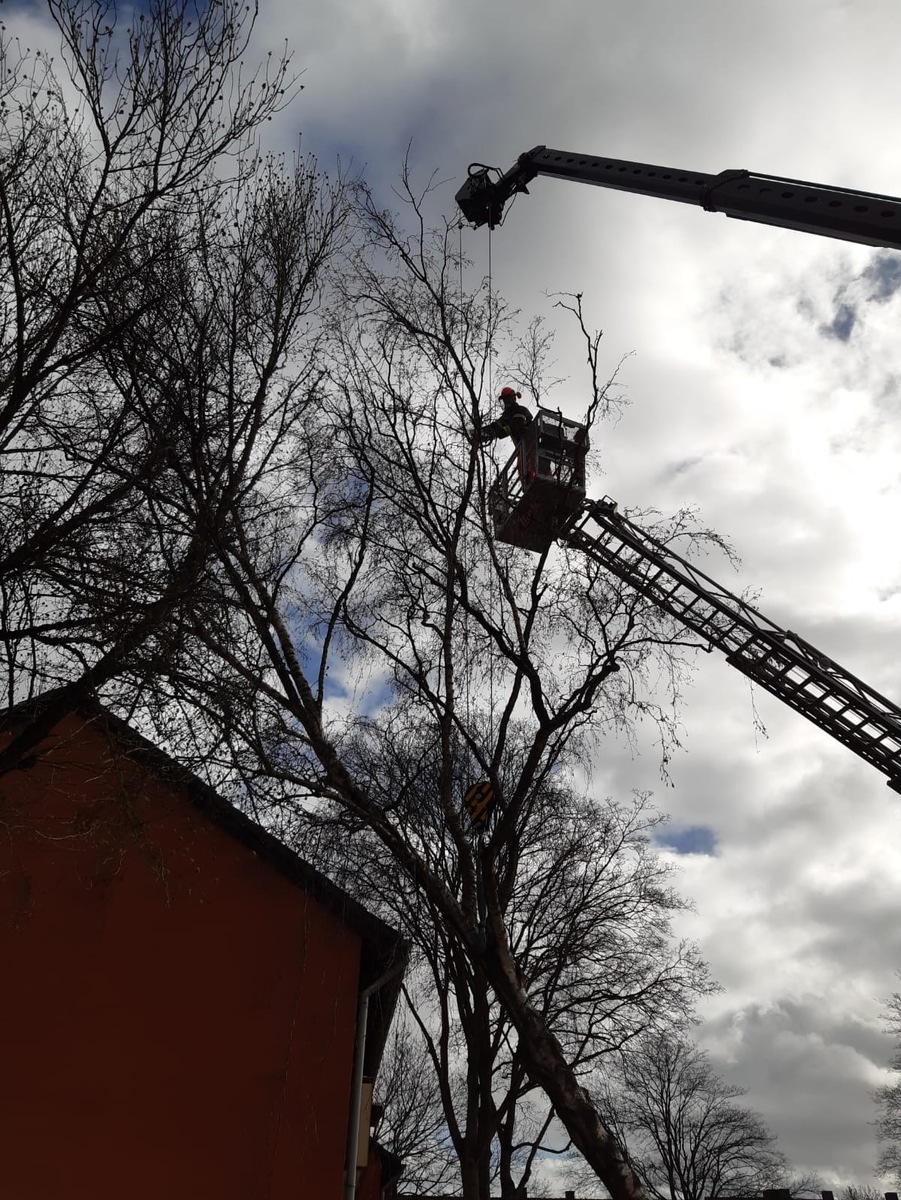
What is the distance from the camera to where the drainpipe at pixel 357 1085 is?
33.0 ft

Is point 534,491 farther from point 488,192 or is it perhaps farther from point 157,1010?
point 157,1010

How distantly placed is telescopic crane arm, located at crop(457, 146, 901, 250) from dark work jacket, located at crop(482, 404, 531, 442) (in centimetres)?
271

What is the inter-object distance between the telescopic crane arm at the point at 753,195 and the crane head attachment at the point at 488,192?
14 cm

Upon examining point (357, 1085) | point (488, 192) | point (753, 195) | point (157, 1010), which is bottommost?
point (357, 1085)

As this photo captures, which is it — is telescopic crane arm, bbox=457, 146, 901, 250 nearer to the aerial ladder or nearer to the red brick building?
the aerial ladder

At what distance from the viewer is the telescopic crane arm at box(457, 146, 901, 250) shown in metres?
6.62

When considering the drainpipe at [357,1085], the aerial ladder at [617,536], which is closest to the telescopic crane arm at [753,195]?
the aerial ladder at [617,536]

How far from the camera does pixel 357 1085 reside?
35.2 feet

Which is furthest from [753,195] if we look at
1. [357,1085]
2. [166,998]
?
[357,1085]

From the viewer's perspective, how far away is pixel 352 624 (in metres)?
9.86

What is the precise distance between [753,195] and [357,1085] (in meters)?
10.8

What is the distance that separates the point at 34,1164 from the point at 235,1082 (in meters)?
2.13

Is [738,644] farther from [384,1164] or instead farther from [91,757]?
[384,1164]

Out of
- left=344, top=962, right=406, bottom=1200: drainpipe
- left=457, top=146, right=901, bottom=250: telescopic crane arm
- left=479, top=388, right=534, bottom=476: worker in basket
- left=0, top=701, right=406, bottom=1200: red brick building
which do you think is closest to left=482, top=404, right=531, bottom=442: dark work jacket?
left=479, top=388, right=534, bottom=476: worker in basket
